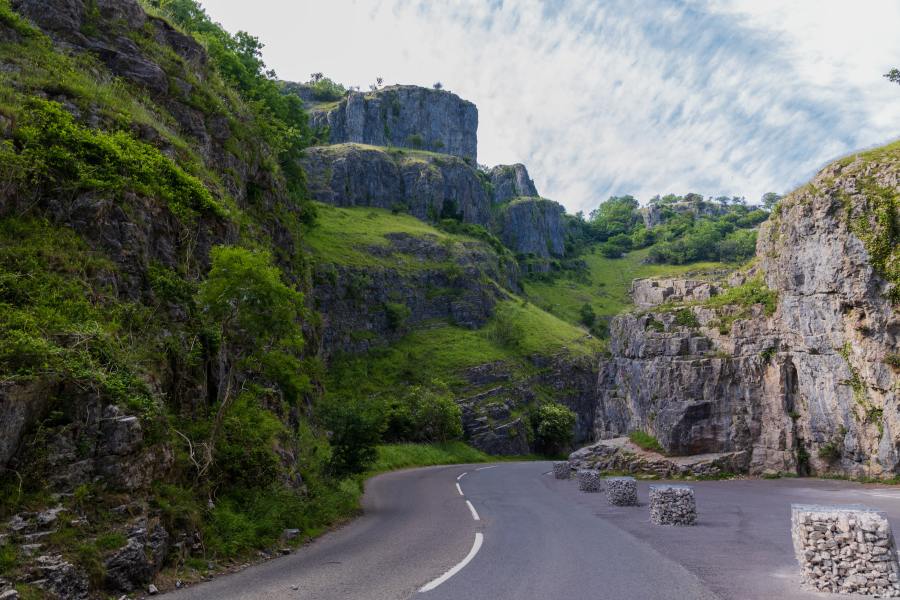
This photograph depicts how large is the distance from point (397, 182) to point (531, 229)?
2012 inches

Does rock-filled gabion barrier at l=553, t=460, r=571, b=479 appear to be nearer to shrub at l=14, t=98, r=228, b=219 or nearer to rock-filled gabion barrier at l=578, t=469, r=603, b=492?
rock-filled gabion barrier at l=578, t=469, r=603, b=492

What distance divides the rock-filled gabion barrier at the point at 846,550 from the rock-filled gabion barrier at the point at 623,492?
10783 millimetres

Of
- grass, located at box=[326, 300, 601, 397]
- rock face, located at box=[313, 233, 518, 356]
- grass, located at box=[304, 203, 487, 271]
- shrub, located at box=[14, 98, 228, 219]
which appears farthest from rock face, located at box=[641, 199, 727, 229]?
shrub, located at box=[14, 98, 228, 219]

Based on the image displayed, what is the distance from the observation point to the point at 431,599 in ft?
23.6

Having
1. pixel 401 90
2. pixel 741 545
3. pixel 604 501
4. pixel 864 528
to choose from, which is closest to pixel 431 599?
pixel 864 528

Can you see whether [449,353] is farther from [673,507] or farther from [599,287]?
[599,287]

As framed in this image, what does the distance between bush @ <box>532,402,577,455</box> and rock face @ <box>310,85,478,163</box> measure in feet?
318

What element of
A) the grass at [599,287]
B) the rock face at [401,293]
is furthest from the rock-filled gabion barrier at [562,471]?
the grass at [599,287]

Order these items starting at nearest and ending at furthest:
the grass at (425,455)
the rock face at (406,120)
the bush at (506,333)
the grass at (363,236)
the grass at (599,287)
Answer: the grass at (425,455), the grass at (363,236), the bush at (506,333), the grass at (599,287), the rock face at (406,120)

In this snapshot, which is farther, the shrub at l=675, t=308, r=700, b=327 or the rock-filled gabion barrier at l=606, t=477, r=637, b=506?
the shrub at l=675, t=308, r=700, b=327

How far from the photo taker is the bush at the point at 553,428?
213ft

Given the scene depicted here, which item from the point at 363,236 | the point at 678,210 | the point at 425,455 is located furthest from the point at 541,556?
the point at 678,210

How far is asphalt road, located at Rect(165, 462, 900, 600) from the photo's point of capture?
25.3 ft

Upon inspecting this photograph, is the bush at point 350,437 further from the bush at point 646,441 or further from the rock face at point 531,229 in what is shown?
the rock face at point 531,229
